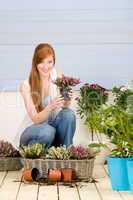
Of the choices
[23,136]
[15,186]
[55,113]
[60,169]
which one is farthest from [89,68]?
[15,186]

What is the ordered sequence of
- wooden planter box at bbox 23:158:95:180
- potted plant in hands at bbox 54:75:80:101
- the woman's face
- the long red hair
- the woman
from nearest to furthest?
1. wooden planter box at bbox 23:158:95:180
2. potted plant in hands at bbox 54:75:80:101
3. the woman
4. the long red hair
5. the woman's face

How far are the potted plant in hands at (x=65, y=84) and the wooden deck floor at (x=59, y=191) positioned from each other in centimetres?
81

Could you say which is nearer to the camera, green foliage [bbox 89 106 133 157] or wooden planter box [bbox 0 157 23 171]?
green foliage [bbox 89 106 133 157]

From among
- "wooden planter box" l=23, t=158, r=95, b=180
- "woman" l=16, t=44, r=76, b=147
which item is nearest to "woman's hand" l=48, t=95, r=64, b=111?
"woman" l=16, t=44, r=76, b=147

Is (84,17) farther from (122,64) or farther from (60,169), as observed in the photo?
(60,169)

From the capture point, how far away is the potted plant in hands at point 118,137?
9.19 ft

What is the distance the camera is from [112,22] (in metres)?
4.74

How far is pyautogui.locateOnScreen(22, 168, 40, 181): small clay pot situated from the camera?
3428 millimetres

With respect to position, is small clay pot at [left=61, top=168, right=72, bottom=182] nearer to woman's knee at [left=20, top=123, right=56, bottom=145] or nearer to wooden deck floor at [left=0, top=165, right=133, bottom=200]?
wooden deck floor at [left=0, top=165, right=133, bottom=200]

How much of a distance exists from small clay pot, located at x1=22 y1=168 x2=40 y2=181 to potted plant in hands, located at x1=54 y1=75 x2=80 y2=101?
80 centimetres

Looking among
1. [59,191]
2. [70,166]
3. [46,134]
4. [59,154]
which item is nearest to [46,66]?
[46,134]

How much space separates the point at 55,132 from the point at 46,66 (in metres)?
0.68

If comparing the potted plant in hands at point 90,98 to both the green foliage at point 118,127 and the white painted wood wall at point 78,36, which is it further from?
the green foliage at point 118,127

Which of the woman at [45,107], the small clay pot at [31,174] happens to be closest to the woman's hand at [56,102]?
the woman at [45,107]
